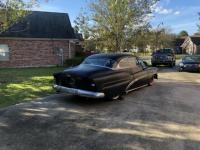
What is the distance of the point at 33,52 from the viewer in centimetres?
2602

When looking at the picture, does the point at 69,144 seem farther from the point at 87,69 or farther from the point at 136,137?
the point at 87,69

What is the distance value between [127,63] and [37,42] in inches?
659

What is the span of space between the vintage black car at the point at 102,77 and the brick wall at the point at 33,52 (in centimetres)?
1590

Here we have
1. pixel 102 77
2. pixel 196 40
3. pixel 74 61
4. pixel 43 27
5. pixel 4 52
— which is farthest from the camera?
pixel 196 40

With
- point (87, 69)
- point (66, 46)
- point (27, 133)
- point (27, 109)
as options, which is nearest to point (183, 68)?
point (66, 46)

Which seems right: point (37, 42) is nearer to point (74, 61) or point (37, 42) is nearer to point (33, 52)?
point (33, 52)

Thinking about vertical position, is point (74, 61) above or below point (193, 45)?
below

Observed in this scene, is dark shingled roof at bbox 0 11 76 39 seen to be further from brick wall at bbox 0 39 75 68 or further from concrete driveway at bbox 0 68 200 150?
concrete driveway at bbox 0 68 200 150

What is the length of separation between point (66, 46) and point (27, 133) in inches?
854

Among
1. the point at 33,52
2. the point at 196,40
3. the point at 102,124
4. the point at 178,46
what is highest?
the point at 196,40

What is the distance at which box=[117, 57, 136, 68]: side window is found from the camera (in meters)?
10.6

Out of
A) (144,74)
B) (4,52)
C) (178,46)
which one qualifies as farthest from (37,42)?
(178,46)

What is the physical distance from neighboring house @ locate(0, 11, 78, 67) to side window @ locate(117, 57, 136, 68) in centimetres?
1474

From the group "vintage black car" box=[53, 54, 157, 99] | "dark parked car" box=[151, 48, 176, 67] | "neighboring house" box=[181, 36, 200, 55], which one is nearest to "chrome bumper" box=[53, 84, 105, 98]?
"vintage black car" box=[53, 54, 157, 99]
